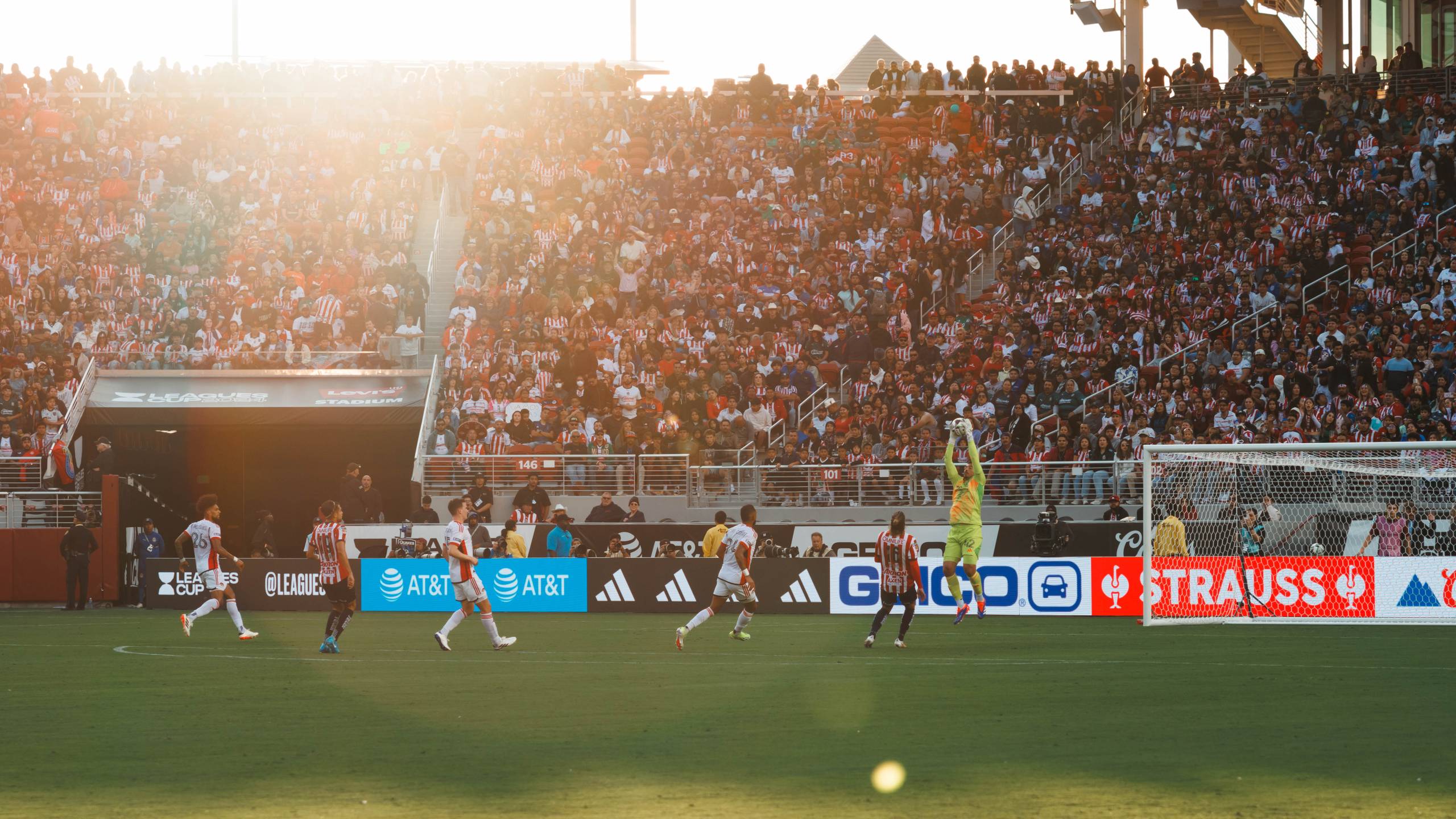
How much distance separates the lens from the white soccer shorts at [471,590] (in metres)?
18.5

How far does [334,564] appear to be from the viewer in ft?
61.7

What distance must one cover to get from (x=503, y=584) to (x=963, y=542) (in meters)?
9.01

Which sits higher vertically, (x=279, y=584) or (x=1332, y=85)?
(x=1332, y=85)

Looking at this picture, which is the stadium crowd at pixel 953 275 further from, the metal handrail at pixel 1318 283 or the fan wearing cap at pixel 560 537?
the fan wearing cap at pixel 560 537

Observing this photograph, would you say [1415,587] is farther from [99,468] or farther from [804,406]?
[99,468]

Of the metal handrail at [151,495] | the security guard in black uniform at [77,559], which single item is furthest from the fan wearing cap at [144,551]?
the metal handrail at [151,495]

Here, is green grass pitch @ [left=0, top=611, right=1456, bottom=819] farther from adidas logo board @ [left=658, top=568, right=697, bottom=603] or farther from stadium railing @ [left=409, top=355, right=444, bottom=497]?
stadium railing @ [left=409, top=355, right=444, bottom=497]

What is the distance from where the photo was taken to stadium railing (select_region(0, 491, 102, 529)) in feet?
96.2

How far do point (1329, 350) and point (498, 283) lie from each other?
16.4 meters

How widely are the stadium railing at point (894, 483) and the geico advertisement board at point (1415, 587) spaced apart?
198 inches

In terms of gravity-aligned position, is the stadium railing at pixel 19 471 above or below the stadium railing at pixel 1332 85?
below

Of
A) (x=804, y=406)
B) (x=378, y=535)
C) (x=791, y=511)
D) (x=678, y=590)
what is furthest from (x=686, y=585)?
(x=804, y=406)

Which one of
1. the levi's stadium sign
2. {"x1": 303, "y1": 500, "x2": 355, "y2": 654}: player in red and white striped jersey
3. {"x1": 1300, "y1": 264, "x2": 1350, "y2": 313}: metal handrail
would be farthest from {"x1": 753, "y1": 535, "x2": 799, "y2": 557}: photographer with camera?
{"x1": 1300, "y1": 264, "x2": 1350, "y2": 313}: metal handrail

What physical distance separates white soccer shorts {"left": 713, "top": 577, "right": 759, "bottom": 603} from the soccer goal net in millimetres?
5594
